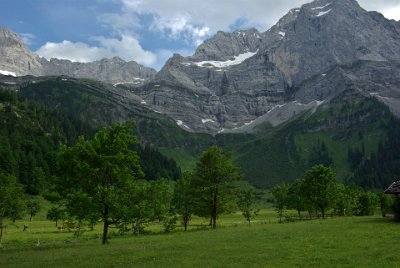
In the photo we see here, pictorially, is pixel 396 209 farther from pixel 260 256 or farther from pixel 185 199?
pixel 185 199

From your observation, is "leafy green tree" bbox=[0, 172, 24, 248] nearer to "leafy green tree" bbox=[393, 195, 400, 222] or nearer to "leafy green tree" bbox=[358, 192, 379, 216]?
"leafy green tree" bbox=[393, 195, 400, 222]

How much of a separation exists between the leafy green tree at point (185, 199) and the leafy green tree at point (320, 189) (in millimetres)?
30373

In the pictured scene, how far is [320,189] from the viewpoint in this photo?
9506 cm

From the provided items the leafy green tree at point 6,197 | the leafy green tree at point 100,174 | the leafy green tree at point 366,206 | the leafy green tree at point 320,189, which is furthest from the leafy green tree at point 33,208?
the leafy green tree at point 366,206

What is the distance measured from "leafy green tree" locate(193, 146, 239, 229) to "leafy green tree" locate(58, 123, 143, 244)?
32125 mm

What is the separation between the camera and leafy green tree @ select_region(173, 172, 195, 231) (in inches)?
3279

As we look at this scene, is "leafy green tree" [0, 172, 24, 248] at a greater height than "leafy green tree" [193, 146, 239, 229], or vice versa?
"leafy green tree" [193, 146, 239, 229]

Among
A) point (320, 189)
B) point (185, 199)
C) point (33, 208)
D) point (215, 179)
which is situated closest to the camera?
point (215, 179)

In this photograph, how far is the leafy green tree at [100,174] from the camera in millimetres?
46375

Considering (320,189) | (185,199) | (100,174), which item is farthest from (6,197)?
(320,189)

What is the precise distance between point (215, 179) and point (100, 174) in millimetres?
36117

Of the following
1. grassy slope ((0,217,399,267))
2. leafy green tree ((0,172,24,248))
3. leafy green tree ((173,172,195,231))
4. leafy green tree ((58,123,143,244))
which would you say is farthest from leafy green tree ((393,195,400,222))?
leafy green tree ((0,172,24,248))

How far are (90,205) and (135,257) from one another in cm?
1263

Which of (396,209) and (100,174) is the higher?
(100,174)
